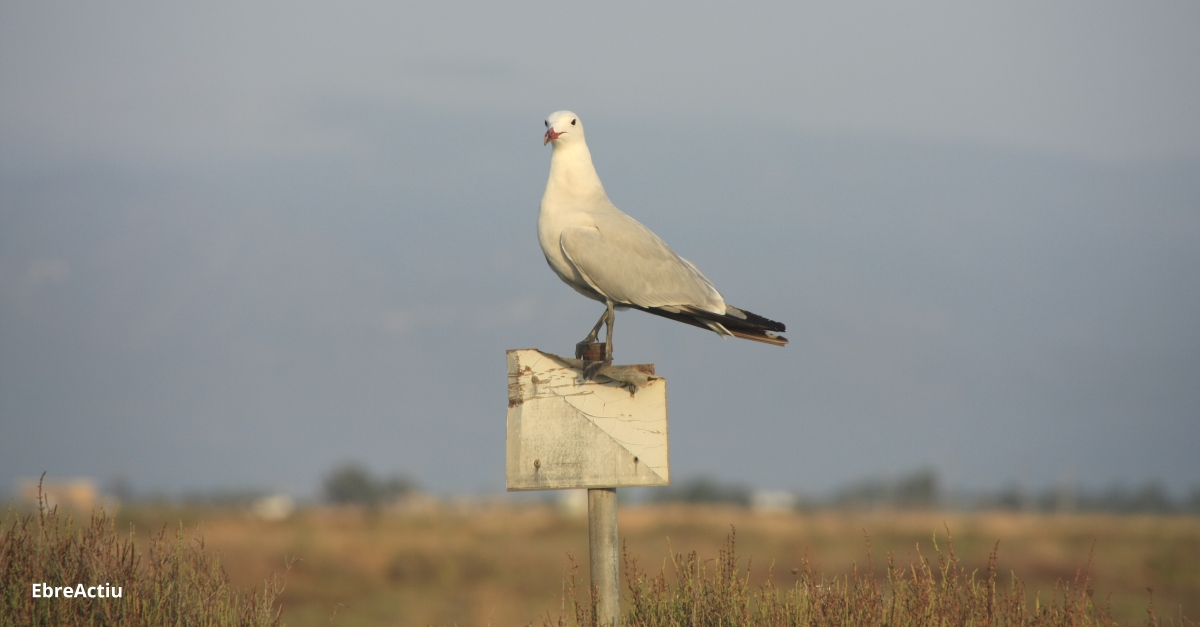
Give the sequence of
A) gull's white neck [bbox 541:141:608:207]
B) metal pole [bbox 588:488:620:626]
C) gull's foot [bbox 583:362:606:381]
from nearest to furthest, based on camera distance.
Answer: metal pole [bbox 588:488:620:626] < gull's foot [bbox 583:362:606:381] < gull's white neck [bbox 541:141:608:207]

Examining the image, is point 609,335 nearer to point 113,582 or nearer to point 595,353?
point 595,353

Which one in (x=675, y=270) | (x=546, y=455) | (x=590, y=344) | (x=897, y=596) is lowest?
(x=897, y=596)

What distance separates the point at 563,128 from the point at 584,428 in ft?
6.34

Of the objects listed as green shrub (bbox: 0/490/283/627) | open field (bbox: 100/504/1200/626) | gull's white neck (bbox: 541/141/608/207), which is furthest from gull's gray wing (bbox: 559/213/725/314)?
open field (bbox: 100/504/1200/626)

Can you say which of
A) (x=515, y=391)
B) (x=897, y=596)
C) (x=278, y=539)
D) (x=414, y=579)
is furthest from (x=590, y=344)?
(x=278, y=539)

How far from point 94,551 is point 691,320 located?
327cm

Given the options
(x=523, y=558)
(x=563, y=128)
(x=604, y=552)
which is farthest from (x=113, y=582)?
(x=523, y=558)

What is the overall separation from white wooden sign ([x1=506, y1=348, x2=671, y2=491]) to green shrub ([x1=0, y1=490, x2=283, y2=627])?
4.88 feet

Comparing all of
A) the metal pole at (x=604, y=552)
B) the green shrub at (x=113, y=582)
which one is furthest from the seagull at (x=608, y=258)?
the green shrub at (x=113, y=582)

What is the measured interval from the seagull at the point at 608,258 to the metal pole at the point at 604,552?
818 millimetres

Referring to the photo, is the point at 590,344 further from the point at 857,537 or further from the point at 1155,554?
the point at 857,537

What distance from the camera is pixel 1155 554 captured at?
27.2m

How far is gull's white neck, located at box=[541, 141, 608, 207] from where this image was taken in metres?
6.00

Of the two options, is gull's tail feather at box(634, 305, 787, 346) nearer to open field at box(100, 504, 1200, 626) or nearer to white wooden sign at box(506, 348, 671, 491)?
white wooden sign at box(506, 348, 671, 491)
